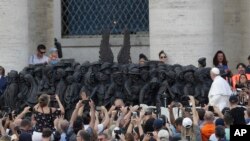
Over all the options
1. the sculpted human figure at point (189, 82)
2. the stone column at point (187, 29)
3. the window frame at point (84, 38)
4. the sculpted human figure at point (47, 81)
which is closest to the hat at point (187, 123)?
the sculpted human figure at point (189, 82)

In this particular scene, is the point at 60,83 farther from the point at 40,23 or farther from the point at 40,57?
the point at 40,23

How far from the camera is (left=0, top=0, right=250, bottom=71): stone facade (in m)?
29.4

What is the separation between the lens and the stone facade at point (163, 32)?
96.4 ft

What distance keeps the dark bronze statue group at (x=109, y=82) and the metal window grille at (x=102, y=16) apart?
3.34 metres

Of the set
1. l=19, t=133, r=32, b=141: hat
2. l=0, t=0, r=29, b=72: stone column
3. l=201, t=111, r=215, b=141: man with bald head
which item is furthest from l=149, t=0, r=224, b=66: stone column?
l=19, t=133, r=32, b=141: hat

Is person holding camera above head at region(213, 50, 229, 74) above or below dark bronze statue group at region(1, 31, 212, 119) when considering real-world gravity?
above

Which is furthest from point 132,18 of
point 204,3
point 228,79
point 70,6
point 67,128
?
point 67,128

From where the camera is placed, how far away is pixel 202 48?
29.4 metres

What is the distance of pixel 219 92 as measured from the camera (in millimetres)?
24859

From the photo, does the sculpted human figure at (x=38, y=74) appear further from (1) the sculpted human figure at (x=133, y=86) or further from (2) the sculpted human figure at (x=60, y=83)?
(1) the sculpted human figure at (x=133, y=86)

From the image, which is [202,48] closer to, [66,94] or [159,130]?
[66,94]

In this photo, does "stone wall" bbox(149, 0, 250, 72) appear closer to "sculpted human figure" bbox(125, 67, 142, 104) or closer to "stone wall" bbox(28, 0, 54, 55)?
"sculpted human figure" bbox(125, 67, 142, 104)

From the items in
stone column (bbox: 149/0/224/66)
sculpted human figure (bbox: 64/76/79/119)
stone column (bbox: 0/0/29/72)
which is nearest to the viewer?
sculpted human figure (bbox: 64/76/79/119)

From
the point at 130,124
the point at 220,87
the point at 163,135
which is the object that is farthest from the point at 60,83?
the point at 163,135
